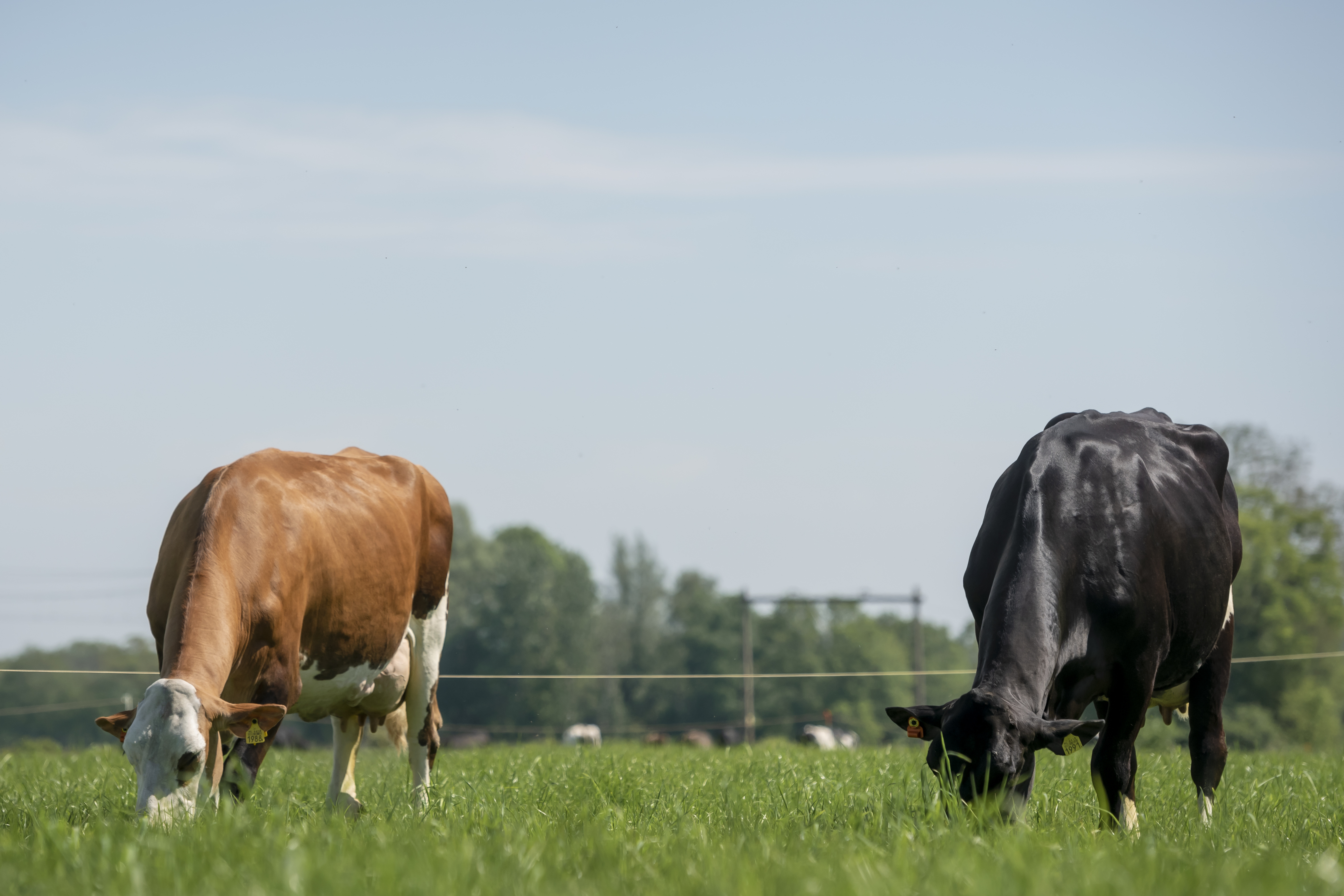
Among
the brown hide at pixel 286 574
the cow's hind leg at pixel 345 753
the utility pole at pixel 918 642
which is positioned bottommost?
the utility pole at pixel 918 642

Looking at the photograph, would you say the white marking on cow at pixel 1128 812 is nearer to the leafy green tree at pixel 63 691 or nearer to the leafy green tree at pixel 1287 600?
the leafy green tree at pixel 1287 600

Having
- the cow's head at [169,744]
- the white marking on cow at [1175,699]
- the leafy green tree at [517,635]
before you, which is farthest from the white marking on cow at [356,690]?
the leafy green tree at [517,635]

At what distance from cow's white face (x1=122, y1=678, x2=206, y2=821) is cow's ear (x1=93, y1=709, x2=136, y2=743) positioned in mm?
198

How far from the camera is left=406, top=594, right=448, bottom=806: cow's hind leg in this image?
871cm

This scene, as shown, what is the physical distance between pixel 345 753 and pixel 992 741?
4867 mm

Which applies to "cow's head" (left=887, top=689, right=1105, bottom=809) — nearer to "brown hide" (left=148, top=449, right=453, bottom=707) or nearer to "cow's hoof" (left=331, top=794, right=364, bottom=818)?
"cow's hoof" (left=331, top=794, right=364, bottom=818)

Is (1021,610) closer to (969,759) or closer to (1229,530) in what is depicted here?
(969,759)

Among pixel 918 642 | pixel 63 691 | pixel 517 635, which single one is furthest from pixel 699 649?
pixel 918 642

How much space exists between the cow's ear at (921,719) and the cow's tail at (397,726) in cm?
442

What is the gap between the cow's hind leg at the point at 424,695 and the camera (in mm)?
8711

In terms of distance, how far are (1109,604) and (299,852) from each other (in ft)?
13.9

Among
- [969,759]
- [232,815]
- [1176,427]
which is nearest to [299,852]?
[232,815]

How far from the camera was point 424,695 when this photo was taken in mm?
8883

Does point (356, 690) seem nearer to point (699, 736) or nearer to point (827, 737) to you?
point (827, 737)
